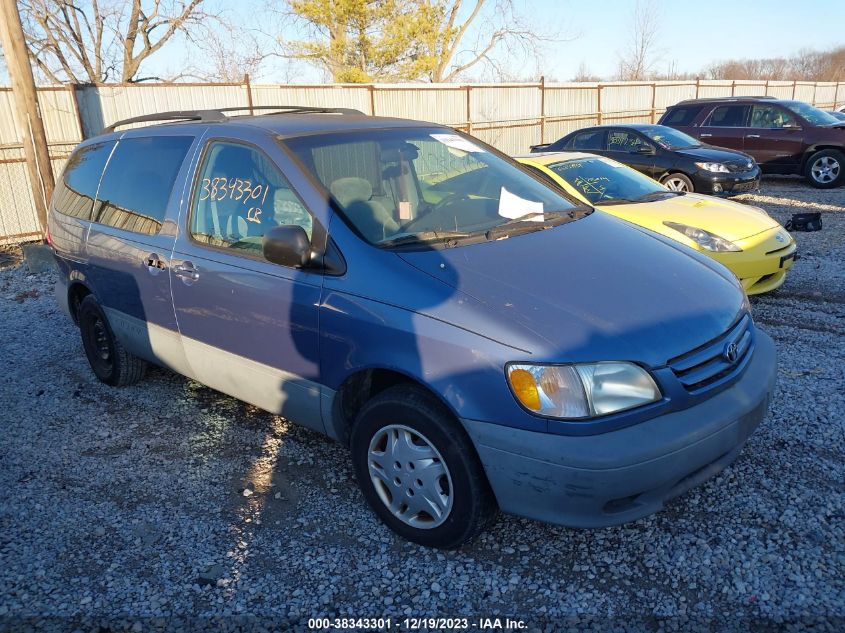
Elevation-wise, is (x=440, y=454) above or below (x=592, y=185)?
below

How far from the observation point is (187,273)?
351 cm

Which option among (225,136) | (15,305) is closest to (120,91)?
(15,305)

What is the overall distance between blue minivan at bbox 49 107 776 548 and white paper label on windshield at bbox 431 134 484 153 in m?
0.02

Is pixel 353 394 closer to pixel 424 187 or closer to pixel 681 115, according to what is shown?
pixel 424 187

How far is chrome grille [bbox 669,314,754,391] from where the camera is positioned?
8.23 feet

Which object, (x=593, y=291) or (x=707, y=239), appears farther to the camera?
(x=707, y=239)

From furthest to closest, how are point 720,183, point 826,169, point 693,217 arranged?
1. point 826,169
2. point 720,183
3. point 693,217

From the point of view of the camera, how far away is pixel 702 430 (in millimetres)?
2475

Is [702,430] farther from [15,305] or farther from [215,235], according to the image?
[15,305]

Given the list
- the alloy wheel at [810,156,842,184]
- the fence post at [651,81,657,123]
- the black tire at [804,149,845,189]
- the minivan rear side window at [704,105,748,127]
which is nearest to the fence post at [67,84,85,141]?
the minivan rear side window at [704,105,748,127]

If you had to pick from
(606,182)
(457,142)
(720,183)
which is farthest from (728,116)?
(457,142)

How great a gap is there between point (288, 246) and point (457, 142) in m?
1.59

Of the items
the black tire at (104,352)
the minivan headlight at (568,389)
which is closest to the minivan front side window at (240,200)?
the minivan headlight at (568,389)

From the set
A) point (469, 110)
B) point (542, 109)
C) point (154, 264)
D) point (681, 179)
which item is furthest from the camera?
point (542, 109)
